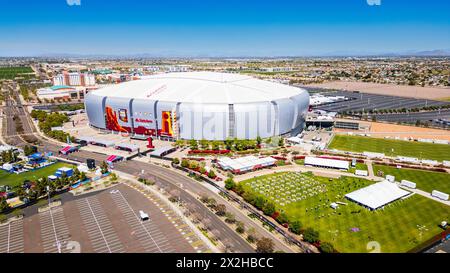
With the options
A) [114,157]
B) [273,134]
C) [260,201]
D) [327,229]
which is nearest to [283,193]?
[260,201]

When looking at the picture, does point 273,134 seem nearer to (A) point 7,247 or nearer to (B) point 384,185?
(B) point 384,185

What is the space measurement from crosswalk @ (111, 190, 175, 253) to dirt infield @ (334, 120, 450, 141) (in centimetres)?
9141

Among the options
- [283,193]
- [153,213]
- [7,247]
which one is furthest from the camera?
[283,193]

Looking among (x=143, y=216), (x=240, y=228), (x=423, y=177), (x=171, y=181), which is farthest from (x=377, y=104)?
(x=143, y=216)

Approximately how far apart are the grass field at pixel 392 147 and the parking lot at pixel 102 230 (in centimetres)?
6496

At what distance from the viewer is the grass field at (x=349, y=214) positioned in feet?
→ 157

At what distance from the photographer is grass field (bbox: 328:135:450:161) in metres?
91.1

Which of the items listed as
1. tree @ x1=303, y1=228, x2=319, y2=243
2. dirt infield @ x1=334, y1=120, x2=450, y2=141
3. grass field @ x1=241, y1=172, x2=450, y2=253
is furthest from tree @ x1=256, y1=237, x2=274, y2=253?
dirt infield @ x1=334, y1=120, x2=450, y2=141

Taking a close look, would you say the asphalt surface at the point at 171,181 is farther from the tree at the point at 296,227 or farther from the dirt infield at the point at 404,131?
the dirt infield at the point at 404,131

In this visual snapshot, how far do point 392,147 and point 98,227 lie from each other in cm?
8940

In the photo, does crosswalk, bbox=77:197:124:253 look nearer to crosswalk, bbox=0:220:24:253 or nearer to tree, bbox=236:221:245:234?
crosswalk, bbox=0:220:24:253

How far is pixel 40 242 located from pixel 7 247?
450cm

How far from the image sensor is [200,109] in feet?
321

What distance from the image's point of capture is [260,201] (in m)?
57.7
